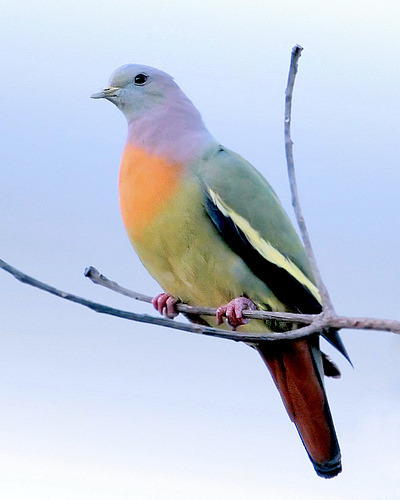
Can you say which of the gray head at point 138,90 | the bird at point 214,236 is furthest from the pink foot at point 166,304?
the gray head at point 138,90

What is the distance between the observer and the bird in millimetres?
1739

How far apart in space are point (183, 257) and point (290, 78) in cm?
58

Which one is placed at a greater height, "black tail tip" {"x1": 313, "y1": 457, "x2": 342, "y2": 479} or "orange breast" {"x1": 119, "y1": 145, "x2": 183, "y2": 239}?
"orange breast" {"x1": 119, "y1": 145, "x2": 183, "y2": 239}

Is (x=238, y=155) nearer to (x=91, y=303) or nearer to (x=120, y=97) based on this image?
(x=120, y=97)

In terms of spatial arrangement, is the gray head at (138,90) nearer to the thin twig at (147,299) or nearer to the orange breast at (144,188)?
the orange breast at (144,188)

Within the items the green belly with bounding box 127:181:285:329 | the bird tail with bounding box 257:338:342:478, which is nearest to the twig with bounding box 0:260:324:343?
the green belly with bounding box 127:181:285:329

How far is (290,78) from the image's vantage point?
4.26 ft

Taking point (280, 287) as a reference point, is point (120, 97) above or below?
above

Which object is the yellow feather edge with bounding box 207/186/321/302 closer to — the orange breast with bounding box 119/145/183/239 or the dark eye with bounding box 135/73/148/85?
the orange breast with bounding box 119/145/183/239

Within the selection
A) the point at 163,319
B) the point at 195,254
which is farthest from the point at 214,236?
the point at 163,319

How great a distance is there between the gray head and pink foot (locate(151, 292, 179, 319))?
1.51 ft

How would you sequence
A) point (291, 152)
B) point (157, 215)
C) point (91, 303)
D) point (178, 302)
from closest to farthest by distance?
point (91, 303)
point (291, 152)
point (157, 215)
point (178, 302)

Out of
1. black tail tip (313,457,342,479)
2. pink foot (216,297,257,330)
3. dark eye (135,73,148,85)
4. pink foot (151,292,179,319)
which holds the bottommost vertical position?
black tail tip (313,457,342,479)

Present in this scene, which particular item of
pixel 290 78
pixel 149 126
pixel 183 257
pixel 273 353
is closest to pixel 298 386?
pixel 273 353
